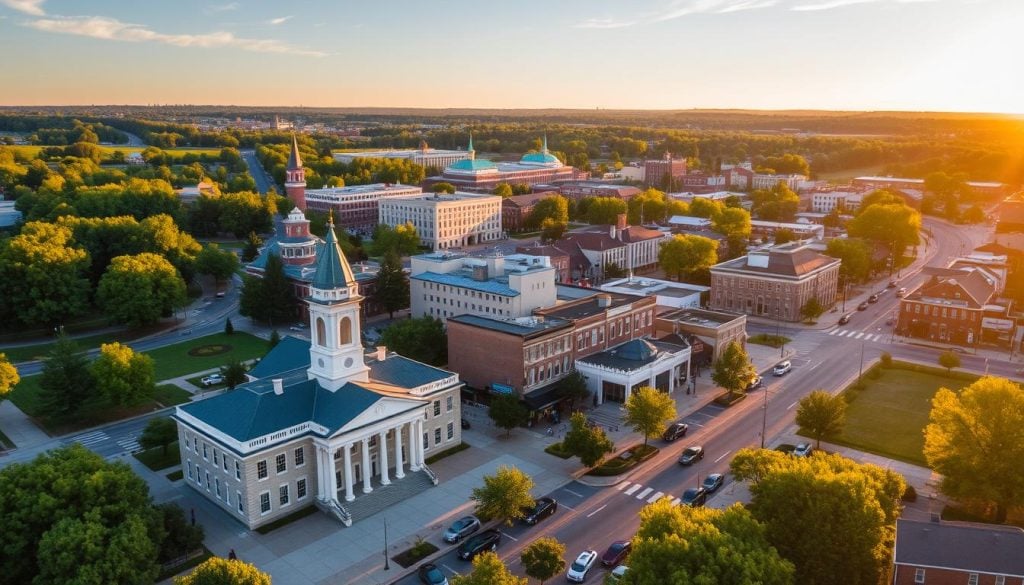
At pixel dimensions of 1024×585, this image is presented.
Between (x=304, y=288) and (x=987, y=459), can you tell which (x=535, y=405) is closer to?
(x=987, y=459)

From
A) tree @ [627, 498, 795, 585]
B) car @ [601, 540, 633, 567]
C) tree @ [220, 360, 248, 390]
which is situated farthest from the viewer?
tree @ [220, 360, 248, 390]

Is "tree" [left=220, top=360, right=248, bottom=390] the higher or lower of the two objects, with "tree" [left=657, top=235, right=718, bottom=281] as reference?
lower

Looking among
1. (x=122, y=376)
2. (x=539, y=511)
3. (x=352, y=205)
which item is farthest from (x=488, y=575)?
(x=352, y=205)

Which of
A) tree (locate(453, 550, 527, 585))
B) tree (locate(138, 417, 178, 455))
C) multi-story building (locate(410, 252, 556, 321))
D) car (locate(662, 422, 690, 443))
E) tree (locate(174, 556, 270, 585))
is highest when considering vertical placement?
multi-story building (locate(410, 252, 556, 321))

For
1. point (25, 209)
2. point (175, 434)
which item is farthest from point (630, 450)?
point (25, 209)

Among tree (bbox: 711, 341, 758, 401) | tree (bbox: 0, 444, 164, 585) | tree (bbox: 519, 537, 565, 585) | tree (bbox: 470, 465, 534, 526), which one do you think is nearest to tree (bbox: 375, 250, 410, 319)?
tree (bbox: 711, 341, 758, 401)

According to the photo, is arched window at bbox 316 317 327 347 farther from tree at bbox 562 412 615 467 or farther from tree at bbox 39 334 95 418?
tree at bbox 39 334 95 418
